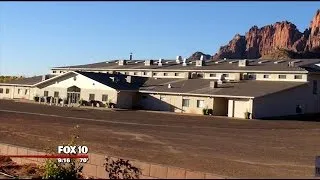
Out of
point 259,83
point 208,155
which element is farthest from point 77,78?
point 208,155

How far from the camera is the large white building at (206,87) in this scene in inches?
1938

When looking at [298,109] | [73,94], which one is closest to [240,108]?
[298,109]

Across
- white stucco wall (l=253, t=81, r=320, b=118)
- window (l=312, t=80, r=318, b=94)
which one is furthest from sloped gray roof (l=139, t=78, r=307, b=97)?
window (l=312, t=80, r=318, b=94)

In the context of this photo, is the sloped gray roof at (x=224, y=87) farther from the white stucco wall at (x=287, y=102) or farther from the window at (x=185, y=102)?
the window at (x=185, y=102)

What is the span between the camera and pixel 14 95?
251 ft

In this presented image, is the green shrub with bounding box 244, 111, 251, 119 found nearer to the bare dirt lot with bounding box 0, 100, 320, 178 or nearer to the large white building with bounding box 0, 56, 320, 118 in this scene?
the large white building with bounding box 0, 56, 320, 118

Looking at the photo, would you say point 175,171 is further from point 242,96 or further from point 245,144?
point 242,96

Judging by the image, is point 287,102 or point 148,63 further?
point 148,63

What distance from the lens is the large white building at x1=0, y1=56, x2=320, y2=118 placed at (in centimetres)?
4922

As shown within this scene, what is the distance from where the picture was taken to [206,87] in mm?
54656

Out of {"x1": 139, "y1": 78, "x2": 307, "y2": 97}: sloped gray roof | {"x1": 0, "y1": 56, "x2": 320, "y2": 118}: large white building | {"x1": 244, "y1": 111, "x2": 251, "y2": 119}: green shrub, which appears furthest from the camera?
{"x1": 139, "y1": 78, "x2": 307, "y2": 97}: sloped gray roof

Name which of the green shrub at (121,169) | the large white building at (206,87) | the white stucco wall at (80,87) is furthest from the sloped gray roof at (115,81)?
the green shrub at (121,169)

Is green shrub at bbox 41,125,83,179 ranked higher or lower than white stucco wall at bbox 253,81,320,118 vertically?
lower

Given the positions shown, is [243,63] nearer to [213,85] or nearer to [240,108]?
[213,85]
